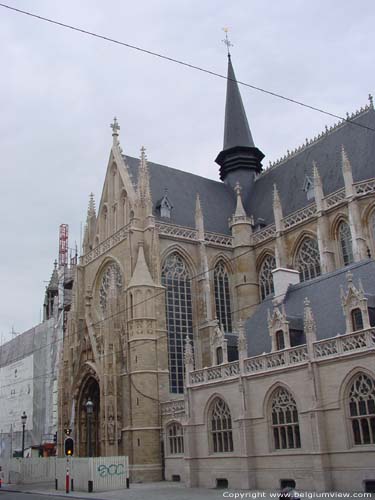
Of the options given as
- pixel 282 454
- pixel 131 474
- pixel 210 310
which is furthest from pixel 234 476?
pixel 210 310

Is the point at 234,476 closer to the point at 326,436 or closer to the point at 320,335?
the point at 326,436

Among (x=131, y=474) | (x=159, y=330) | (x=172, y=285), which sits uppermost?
(x=172, y=285)

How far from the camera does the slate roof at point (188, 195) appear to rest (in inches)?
1537

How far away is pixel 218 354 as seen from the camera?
25516 mm

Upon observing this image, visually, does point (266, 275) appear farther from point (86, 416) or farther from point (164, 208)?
point (86, 416)

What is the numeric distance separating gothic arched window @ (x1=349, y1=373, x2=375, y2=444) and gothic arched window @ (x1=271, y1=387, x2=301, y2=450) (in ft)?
8.13

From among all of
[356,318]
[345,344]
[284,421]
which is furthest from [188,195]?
[345,344]

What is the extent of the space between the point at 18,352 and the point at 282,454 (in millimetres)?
44573

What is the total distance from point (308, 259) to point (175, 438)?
41.6ft

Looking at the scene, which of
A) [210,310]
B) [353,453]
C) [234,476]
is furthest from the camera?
[210,310]

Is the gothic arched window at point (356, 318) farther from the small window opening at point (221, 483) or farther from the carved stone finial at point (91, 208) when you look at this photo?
the carved stone finial at point (91, 208)

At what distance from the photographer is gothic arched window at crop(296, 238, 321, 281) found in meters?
33.7

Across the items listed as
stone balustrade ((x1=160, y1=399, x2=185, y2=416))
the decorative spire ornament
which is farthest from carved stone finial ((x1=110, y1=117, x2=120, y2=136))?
stone balustrade ((x1=160, y1=399, x2=185, y2=416))

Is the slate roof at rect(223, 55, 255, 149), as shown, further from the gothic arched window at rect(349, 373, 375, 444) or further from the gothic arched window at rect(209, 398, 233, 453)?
the gothic arched window at rect(349, 373, 375, 444)
